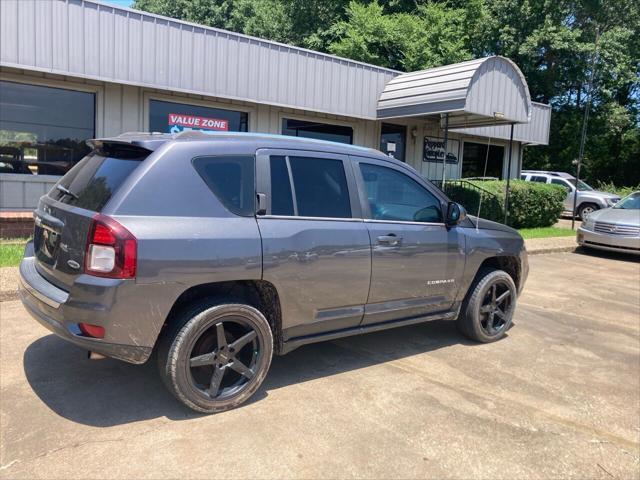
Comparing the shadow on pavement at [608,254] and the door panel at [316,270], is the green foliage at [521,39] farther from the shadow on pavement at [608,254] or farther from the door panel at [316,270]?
the door panel at [316,270]

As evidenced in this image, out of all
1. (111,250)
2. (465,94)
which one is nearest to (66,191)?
(111,250)

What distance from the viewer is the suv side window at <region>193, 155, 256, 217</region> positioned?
135 inches

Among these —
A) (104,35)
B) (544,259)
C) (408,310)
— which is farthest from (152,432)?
(544,259)

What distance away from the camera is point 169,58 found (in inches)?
373

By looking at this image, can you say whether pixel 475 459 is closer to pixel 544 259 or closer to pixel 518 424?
pixel 518 424

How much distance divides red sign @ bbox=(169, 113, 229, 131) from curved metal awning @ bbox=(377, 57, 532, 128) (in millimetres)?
4042

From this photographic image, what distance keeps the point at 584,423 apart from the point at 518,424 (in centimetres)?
50

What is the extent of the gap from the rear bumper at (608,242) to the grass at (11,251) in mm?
11442

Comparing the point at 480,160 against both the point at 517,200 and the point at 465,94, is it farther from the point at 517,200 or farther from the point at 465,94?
the point at 465,94

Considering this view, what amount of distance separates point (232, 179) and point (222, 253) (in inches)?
21.1

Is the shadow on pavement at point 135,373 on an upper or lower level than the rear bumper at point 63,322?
lower

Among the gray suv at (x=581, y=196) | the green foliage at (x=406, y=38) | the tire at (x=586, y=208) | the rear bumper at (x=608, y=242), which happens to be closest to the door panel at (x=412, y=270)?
the rear bumper at (x=608, y=242)

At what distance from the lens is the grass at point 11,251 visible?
7.05 metres

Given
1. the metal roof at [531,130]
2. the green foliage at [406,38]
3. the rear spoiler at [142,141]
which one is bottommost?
the rear spoiler at [142,141]
